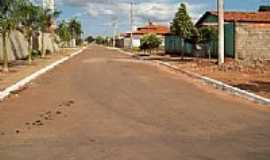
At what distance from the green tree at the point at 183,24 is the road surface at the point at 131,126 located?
76.4 ft

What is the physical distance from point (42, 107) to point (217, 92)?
20.8ft

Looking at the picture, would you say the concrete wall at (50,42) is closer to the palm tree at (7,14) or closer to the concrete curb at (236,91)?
the palm tree at (7,14)

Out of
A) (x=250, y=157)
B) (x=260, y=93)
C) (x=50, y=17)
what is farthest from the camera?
(x=50, y=17)

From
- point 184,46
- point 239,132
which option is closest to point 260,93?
point 239,132

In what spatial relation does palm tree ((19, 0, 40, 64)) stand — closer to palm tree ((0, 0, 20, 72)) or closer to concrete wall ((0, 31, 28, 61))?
concrete wall ((0, 31, 28, 61))

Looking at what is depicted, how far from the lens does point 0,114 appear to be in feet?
40.7

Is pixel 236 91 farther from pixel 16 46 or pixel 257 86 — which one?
pixel 16 46

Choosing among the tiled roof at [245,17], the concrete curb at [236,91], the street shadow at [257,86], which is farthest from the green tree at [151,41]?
the street shadow at [257,86]

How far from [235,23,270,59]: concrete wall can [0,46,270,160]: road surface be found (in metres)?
18.9

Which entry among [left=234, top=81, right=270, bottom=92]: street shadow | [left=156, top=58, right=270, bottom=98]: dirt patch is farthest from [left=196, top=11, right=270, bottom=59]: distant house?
[left=234, top=81, right=270, bottom=92]: street shadow

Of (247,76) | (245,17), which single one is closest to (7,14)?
(247,76)

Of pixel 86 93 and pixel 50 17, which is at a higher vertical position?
pixel 50 17

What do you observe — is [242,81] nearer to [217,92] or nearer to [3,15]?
[217,92]

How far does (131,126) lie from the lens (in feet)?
34.5
